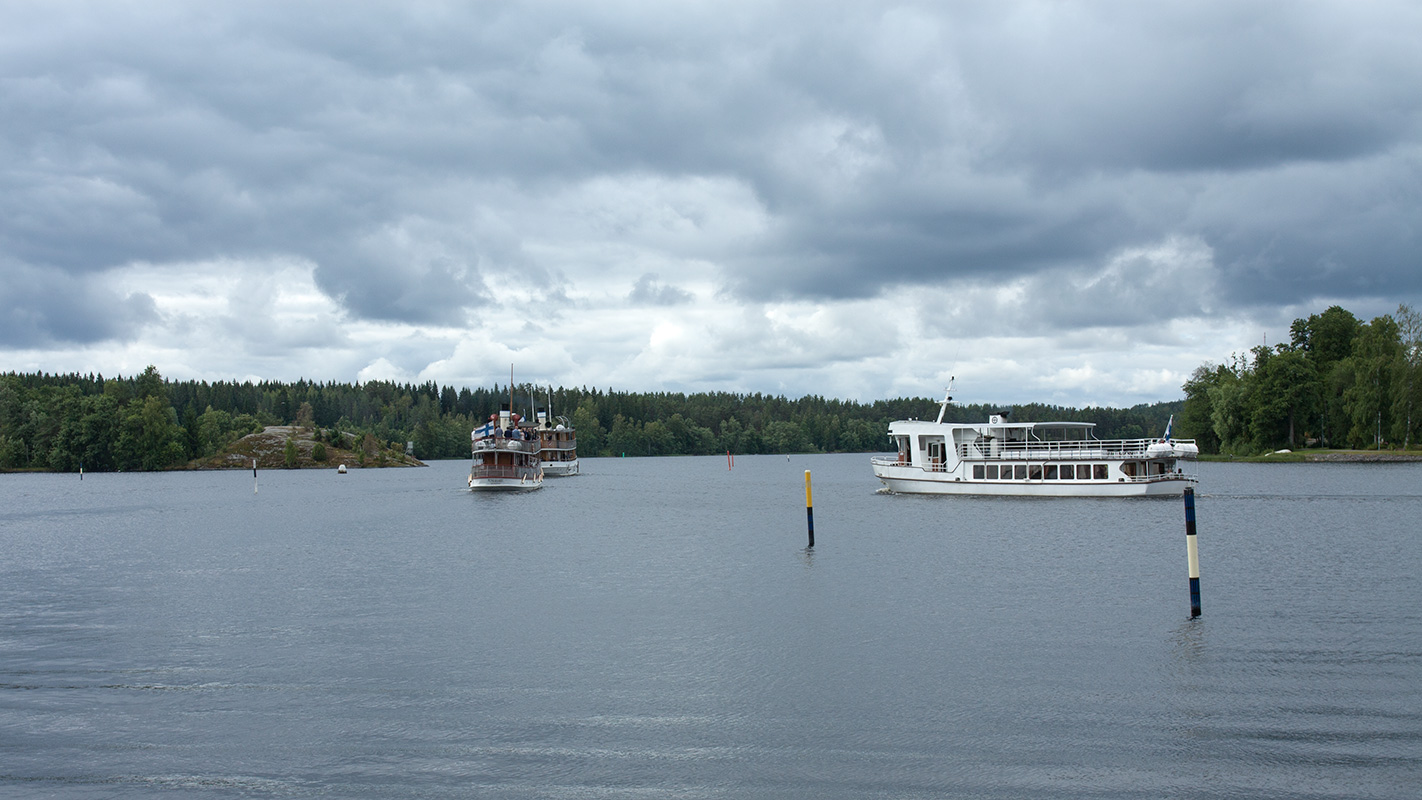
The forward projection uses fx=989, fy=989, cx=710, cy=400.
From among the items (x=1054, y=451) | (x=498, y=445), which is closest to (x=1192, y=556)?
(x=1054, y=451)

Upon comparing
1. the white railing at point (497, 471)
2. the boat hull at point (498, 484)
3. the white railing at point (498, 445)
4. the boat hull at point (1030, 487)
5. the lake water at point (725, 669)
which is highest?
the white railing at point (498, 445)

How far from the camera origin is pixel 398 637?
2858 centimetres

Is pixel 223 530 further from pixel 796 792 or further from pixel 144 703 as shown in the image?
pixel 796 792

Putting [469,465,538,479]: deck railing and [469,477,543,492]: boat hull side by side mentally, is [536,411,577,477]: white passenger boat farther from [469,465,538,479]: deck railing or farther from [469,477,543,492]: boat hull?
[469,465,538,479]: deck railing

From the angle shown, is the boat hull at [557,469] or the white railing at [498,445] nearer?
the white railing at [498,445]

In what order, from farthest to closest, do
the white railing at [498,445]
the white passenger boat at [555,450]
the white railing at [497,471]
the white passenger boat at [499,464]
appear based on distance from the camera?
the white passenger boat at [555,450], the white railing at [497,471], the white passenger boat at [499,464], the white railing at [498,445]

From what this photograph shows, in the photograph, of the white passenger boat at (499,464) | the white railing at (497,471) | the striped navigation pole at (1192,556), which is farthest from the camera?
the white railing at (497,471)

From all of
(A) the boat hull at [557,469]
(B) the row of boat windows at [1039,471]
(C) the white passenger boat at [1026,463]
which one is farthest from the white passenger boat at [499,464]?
(B) the row of boat windows at [1039,471]

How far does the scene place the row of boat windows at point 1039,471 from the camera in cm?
8319

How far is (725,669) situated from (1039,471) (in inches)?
2625

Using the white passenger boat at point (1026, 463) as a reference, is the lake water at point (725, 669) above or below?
below

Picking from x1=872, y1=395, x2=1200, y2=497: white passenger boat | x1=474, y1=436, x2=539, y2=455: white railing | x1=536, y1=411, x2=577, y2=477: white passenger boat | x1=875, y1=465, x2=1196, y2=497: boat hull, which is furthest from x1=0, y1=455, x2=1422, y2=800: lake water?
x1=536, y1=411, x2=577, y2=477: white passenger boat

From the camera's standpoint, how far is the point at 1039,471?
277 ft

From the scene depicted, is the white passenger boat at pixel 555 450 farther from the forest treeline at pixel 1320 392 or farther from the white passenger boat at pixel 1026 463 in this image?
the forest treeline at pixel 1320 392
